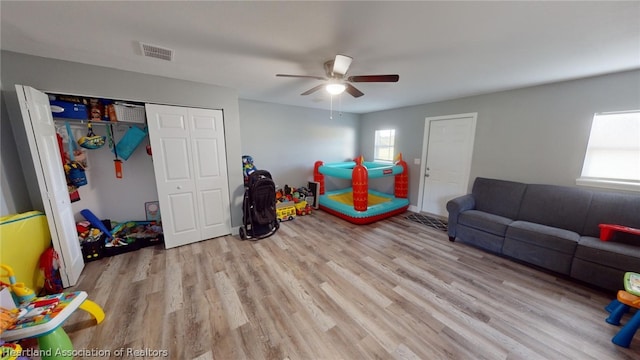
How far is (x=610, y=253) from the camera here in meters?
1.97

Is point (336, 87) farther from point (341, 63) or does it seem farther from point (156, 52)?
point (156, 52)

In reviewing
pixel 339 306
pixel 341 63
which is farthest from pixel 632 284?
pixel 341 63

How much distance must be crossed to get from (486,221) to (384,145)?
2.91 metres

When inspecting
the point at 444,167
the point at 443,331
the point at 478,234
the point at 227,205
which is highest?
the point at 444,167

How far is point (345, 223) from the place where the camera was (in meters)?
3.87

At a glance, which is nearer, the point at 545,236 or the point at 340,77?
the point at 340,77

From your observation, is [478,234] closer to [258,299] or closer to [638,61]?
[638,61]

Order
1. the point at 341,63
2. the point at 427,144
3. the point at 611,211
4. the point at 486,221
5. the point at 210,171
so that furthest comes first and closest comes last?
the point at 427,144 < the point at 210,171 < the point at 486,221 < the point at 611,211 < the point at 341,63

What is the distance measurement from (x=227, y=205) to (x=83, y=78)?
216cm

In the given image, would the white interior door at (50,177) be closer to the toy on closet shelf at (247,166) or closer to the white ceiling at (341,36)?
the white ceiling at (341,36)

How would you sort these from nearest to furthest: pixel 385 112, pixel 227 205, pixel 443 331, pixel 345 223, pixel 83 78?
1. pixel 443 331
2. pixel 83 78
3. pixel 227 205
4. pixel 345 223
5. pixel 385 112

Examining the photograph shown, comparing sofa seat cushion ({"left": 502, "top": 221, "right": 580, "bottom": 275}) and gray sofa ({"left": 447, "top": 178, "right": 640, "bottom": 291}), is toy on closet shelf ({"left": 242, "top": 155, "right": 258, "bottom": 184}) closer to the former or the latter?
gray sofa ({"left": 447, "top": 178, "right": 640, "bottom": 291})

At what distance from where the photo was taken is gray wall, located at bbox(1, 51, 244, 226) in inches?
76.7

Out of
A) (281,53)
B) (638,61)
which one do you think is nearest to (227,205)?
(281,53)
